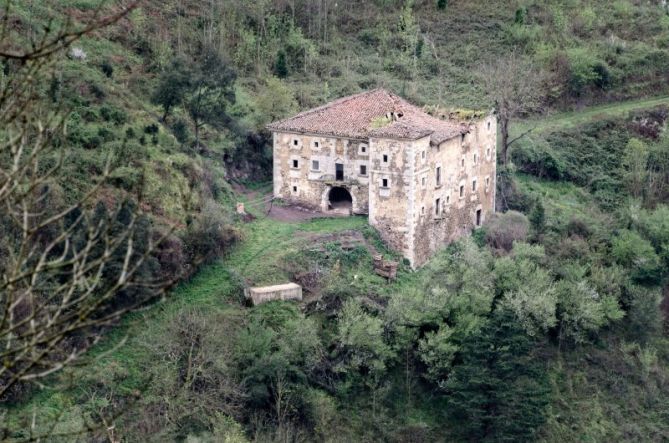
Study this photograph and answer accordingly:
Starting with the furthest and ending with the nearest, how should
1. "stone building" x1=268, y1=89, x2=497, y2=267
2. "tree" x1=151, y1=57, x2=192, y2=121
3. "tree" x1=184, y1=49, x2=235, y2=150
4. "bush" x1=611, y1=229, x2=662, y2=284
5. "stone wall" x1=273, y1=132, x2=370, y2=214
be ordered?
"bush" x1=611, y1=229, x2=662, y2=284
"tree" x1=184, y1=49, x2=235, y2=150
"tree" x1=151, y1=57, x2=192, y2=121
"stone wall" x1=273, y1=132, x2=370, y2=214
"stone building" x1=268, y1=89, x2=497, y2=267


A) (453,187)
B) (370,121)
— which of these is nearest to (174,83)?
(370,121)

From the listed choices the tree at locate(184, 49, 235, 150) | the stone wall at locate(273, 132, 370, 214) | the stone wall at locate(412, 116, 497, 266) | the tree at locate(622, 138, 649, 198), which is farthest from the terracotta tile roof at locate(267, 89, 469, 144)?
the tree at locate(622, 138, 649, 198)

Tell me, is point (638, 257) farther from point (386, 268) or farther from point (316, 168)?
point (316, 168)

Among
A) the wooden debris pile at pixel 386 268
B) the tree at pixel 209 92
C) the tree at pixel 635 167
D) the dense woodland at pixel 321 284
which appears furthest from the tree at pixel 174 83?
the tree at pixel 635 167

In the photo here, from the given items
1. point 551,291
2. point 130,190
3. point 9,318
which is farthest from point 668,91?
point 9,318

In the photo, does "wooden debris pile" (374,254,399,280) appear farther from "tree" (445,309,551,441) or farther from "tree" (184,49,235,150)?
"tree" (184,49,235,150)

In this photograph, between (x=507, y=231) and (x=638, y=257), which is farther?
(x=507, y=231)

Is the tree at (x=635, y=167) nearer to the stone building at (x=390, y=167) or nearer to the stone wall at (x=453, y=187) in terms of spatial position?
the stone wall at (x=453, y=187)
